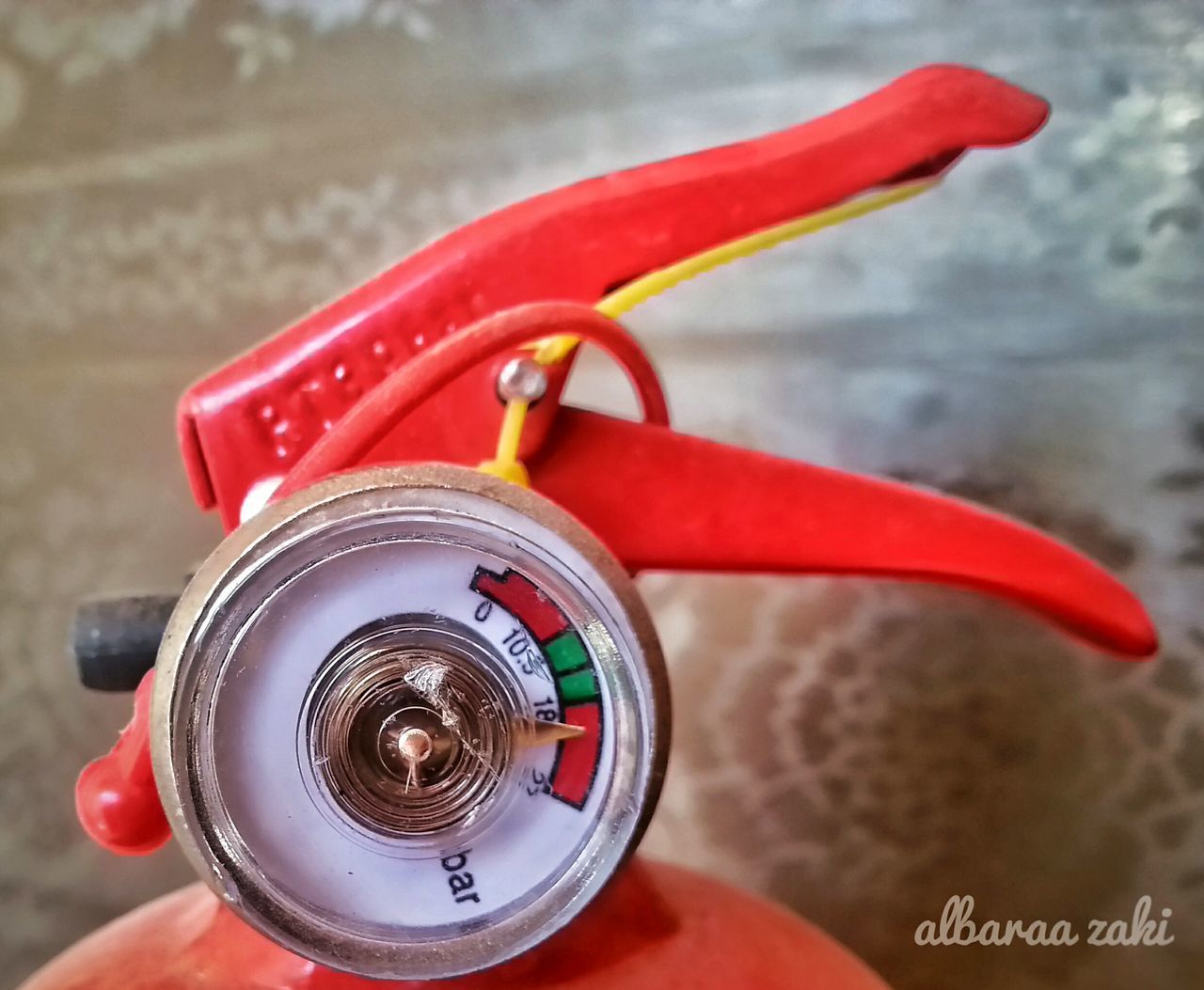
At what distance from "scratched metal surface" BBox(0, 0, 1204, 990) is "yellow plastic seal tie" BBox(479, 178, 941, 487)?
199 millimetres

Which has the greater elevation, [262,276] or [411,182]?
[411,182]

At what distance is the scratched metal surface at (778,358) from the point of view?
71cm

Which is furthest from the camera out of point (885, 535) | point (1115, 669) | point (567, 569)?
point (1115, 669)

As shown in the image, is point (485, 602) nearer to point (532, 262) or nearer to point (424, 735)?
point (424, 735)

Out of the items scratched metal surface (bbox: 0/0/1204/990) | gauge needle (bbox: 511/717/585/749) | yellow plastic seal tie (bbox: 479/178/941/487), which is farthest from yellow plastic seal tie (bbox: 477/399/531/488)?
scratched metal surface (bbox: 0/0/1204/990)

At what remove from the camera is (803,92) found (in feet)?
2.41

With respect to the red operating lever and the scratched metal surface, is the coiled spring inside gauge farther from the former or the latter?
the scratched metal surface

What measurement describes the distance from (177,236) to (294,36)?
183 millimetres

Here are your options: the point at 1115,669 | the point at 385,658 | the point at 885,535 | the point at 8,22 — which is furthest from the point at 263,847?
the point at 8,22

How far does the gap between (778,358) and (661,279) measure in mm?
266

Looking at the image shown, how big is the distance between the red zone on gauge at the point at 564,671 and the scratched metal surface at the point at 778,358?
33 centimetres

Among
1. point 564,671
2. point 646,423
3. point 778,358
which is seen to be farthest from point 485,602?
point 778,358

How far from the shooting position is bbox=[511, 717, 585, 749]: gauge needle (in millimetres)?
414

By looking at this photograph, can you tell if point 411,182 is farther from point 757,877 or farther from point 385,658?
point 757,877
